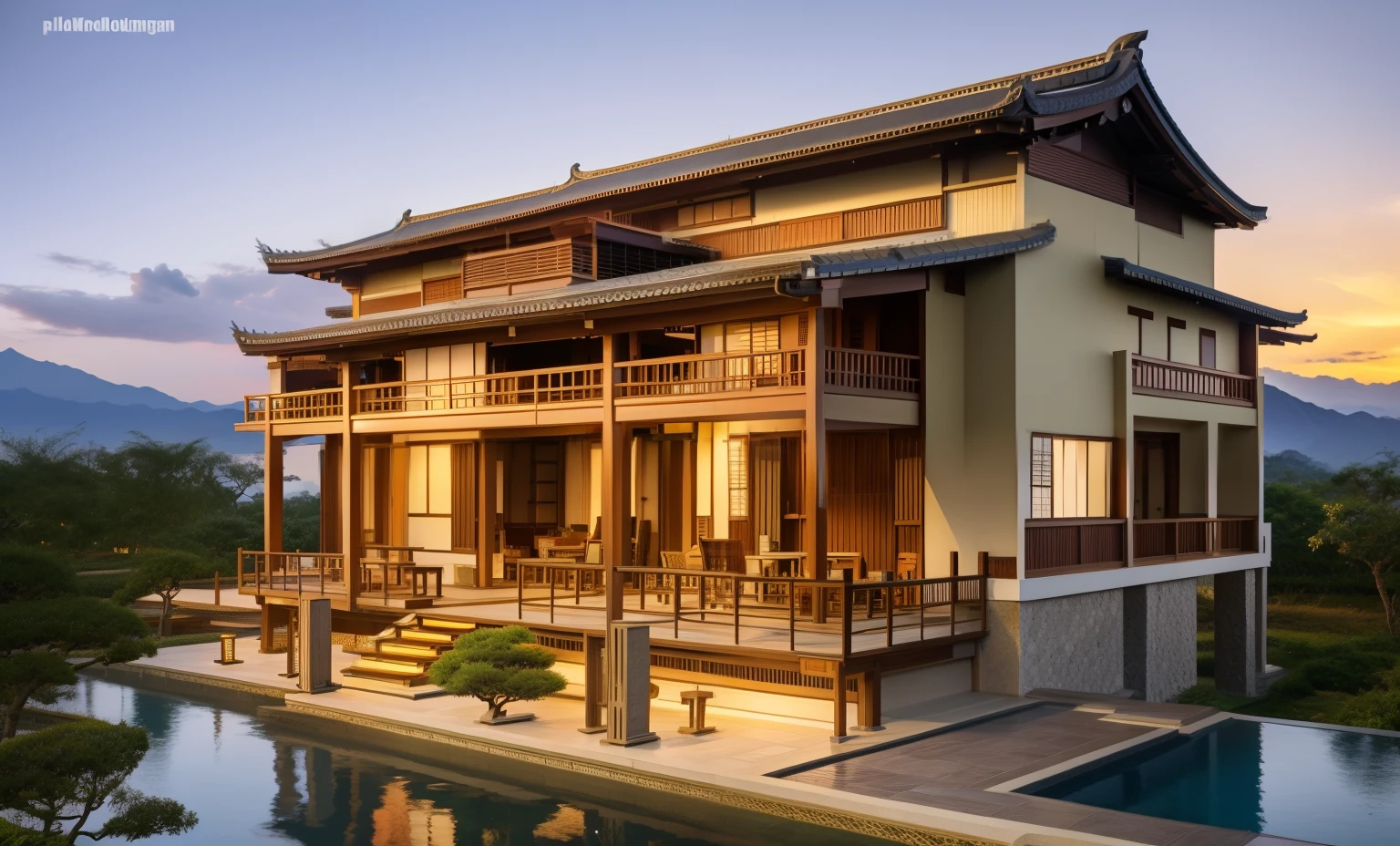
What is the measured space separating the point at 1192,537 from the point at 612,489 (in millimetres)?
10273

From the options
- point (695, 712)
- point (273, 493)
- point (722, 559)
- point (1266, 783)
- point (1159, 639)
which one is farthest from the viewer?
point (273, 493)

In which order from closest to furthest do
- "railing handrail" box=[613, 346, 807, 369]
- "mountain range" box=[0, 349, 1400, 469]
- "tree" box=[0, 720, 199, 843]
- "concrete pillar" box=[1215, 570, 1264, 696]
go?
"tree" box=[0, 720, 199, 843] < "railing handrail" box=[613, 346, 807, 369] < "concrete pillar" box=[1215, 570, 1264, 696] < "mountain range" box=[0, 349, 1400, 469]

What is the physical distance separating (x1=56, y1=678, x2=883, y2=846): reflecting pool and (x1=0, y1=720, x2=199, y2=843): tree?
4.87 feet

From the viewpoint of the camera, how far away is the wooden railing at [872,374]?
14.1 m

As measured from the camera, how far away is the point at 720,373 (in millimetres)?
16516

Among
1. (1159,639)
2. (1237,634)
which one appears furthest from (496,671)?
(1237,634)

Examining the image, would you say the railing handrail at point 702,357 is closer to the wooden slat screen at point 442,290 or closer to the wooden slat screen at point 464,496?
the wooden slat screen at point 464,496

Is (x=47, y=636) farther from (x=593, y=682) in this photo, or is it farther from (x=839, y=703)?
(x=839, y=703)

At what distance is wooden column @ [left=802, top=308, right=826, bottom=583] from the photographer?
43.3 ft

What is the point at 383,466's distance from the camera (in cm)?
2292

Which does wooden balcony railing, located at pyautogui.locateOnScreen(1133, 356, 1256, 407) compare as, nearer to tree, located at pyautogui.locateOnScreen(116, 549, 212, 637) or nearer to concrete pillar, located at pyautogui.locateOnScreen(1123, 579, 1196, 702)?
concrete pillar, located at pyautogui.locateOnScreen(1123, 579, 1196, 702)

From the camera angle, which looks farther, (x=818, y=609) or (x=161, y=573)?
(x=161, y=573)

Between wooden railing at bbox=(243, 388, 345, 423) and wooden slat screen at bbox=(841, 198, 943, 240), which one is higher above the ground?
wooden slat screen at bbox=(841, 198, 943, 240)

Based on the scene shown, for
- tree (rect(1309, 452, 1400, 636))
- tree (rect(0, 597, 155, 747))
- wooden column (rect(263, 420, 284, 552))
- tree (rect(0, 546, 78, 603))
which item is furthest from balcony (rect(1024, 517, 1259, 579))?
wooden column (rect(263, 420, 284, 552))
